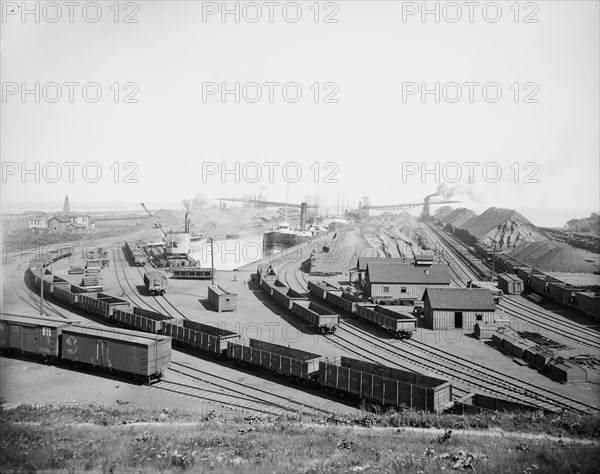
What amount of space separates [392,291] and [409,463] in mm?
32092

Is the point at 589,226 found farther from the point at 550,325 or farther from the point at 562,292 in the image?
the point at 550,325

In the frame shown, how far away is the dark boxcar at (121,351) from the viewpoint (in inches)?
933

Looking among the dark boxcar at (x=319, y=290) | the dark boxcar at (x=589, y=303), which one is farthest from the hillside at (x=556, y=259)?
the dark boxcar at (x=319, y=290)

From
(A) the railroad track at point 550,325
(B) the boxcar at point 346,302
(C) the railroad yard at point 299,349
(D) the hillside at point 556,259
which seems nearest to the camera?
(C) the railroad yard at point 299,349

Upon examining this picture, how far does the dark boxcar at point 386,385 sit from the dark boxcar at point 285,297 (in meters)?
16.5

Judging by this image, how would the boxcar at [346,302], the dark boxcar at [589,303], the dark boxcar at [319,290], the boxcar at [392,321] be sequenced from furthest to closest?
the dark boxcar at [319,290], the boxcar at [346,302], the dark boxcar at [589,303], the boxcar at [392,321]

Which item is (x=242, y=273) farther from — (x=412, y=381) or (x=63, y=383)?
(x=412, y=381)

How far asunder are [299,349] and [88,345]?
1252 cm

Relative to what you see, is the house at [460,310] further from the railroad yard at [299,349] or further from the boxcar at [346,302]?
the boxcar at [346,302]

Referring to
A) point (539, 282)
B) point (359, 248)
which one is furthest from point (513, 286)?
point (359, 248)

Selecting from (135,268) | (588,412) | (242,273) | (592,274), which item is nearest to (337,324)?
(588,412)

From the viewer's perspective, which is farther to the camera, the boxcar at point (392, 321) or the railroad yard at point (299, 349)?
the boxcar at point (392, 321)

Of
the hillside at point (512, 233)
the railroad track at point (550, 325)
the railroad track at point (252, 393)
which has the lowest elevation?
the railroad track at point (550, 325)

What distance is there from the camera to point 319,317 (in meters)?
33.7
